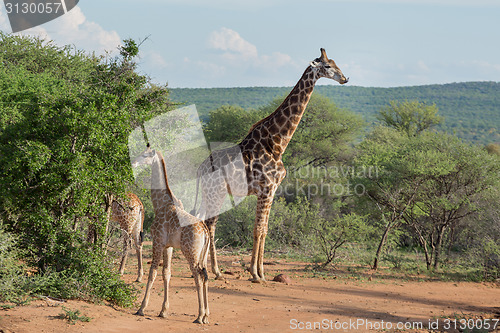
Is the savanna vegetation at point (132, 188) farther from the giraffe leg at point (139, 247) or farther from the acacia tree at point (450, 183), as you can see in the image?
the giraffe leg at point (139, 247)

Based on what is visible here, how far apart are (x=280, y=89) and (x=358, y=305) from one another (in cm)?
6869

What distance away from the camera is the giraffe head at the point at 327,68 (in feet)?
34.3

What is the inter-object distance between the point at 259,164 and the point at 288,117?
1.13 m

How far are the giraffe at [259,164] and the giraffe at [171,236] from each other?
254cm

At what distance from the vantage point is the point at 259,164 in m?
10.5

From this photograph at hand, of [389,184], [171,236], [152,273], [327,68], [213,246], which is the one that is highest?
[327,68]

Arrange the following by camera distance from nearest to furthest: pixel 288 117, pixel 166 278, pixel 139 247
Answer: pixel 166 278, pixel 139 247, pixel 288 117

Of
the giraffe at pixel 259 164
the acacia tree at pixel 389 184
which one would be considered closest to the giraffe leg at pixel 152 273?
the giraffe at pixel 259 164

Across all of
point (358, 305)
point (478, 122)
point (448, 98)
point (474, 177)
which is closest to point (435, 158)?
point (474, 177)

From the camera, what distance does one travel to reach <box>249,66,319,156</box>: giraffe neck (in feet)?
35.0

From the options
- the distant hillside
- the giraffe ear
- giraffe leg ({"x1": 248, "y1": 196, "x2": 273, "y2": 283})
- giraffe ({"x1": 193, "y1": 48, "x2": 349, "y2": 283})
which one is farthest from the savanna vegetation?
the distant hillside

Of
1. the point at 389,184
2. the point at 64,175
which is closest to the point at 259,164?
the point at 64,175

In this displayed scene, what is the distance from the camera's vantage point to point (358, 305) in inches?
362

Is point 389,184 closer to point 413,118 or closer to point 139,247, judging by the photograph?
point 139,247
